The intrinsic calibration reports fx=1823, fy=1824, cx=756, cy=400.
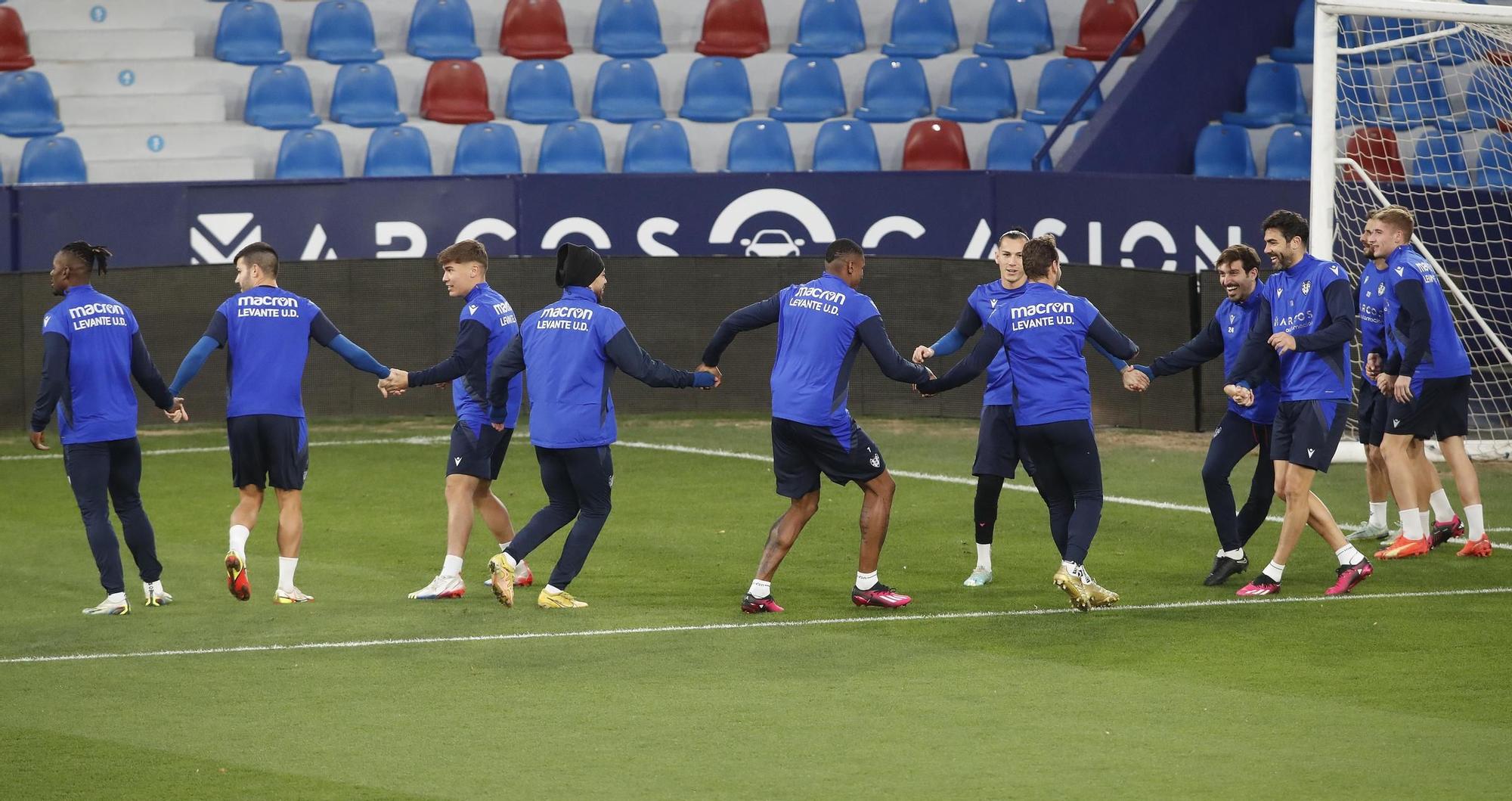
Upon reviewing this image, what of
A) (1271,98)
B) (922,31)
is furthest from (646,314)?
(1271,98)

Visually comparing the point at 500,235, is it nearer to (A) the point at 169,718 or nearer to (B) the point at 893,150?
(B) the point at 893,150

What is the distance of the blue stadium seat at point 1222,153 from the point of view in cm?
2127

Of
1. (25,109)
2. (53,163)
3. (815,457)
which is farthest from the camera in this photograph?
(25,109)

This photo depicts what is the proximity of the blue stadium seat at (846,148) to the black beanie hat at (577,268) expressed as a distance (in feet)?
38.7

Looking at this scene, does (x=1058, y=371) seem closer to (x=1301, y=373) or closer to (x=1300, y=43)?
(x=1301, y=373)

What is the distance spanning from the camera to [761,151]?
2142cm

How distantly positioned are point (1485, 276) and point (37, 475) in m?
13.5

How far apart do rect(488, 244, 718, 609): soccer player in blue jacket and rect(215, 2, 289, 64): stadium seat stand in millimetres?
13710

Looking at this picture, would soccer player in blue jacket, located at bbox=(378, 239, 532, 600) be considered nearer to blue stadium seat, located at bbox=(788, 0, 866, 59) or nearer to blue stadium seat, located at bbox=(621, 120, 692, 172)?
blue stadium seat, located at bbox=(621, 120, 692, 172)

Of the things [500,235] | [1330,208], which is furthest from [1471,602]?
[500,235]

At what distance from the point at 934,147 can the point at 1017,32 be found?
242 centimetres

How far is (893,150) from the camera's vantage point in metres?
21.8

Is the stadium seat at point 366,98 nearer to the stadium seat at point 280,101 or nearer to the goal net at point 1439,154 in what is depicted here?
the stadium seat at point 280,101

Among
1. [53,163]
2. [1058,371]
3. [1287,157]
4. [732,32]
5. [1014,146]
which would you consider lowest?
[1058,371]
